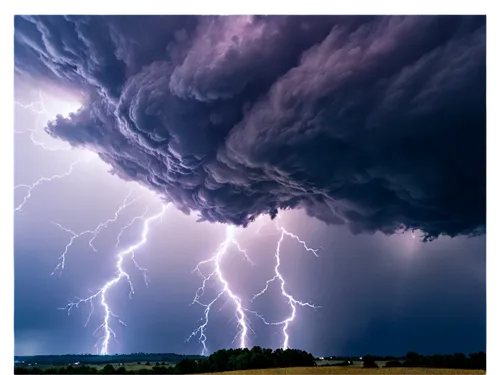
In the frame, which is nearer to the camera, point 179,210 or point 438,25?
point 438,25

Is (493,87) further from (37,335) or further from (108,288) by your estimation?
(37,335)

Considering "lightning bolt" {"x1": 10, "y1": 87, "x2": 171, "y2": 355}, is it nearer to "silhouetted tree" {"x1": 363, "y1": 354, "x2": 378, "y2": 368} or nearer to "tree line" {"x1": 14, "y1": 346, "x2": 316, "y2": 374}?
"tree line" {"x1": 14, "y1": 346, "x2": 316, "y2": 374}

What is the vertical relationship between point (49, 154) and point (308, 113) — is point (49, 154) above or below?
below

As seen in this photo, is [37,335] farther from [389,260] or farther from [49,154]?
[389,260]

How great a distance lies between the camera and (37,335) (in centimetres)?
343

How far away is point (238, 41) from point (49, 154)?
1880mm

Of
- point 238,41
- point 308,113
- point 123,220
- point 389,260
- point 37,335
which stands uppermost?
point 238,41

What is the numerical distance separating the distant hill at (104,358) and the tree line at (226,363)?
41mm

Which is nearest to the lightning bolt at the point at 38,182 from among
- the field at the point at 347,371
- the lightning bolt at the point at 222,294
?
the lightning bolt at the point at 222,294

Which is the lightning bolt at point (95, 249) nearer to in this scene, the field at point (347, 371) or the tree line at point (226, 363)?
the tree line at point (226, 363)

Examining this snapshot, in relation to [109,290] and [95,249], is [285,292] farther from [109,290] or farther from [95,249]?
[95,249]

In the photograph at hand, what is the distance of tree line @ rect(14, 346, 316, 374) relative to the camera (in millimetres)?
3449

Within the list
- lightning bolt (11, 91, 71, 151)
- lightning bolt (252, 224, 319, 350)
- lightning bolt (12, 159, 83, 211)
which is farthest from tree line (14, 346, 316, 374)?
lightning bolt (11, 91, 71, 151)

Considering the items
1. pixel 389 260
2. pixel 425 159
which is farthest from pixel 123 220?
pixel 425 159
